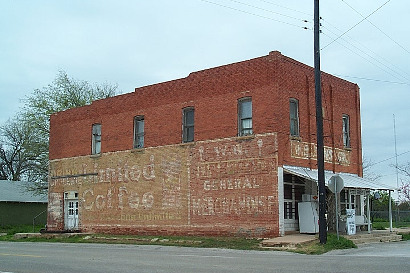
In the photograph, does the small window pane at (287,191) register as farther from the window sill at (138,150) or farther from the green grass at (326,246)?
the window sill at (138,150)

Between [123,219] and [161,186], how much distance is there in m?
3.36

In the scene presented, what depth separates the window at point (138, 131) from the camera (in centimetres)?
2909

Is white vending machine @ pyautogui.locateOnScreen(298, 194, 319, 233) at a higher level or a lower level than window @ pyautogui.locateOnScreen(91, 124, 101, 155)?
lower

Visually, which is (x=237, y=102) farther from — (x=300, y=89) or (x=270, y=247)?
(x=270, y=247)

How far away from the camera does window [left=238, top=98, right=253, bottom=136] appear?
2420 cm

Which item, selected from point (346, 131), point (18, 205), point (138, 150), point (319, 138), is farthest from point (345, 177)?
point (18, 205)

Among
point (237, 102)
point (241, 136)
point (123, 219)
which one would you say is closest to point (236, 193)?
point (241, 136)

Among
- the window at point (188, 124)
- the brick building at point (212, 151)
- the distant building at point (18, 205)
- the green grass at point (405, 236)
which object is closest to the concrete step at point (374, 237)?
the green grass at point (405, 236)

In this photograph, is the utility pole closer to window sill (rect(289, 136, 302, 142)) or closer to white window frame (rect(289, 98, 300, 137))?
window sill (rect(289, 136, 302, 142))

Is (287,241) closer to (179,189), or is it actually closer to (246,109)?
(246,109)

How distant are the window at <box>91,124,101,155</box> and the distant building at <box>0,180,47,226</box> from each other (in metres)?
18.4

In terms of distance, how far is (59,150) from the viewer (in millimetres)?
33562

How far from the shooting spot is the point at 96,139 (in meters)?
31.6

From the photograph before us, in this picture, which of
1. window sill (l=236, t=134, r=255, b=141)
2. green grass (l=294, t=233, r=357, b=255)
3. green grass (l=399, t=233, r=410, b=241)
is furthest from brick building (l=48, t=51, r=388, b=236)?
green grass (l=399, t=233, r=410, b=241)
